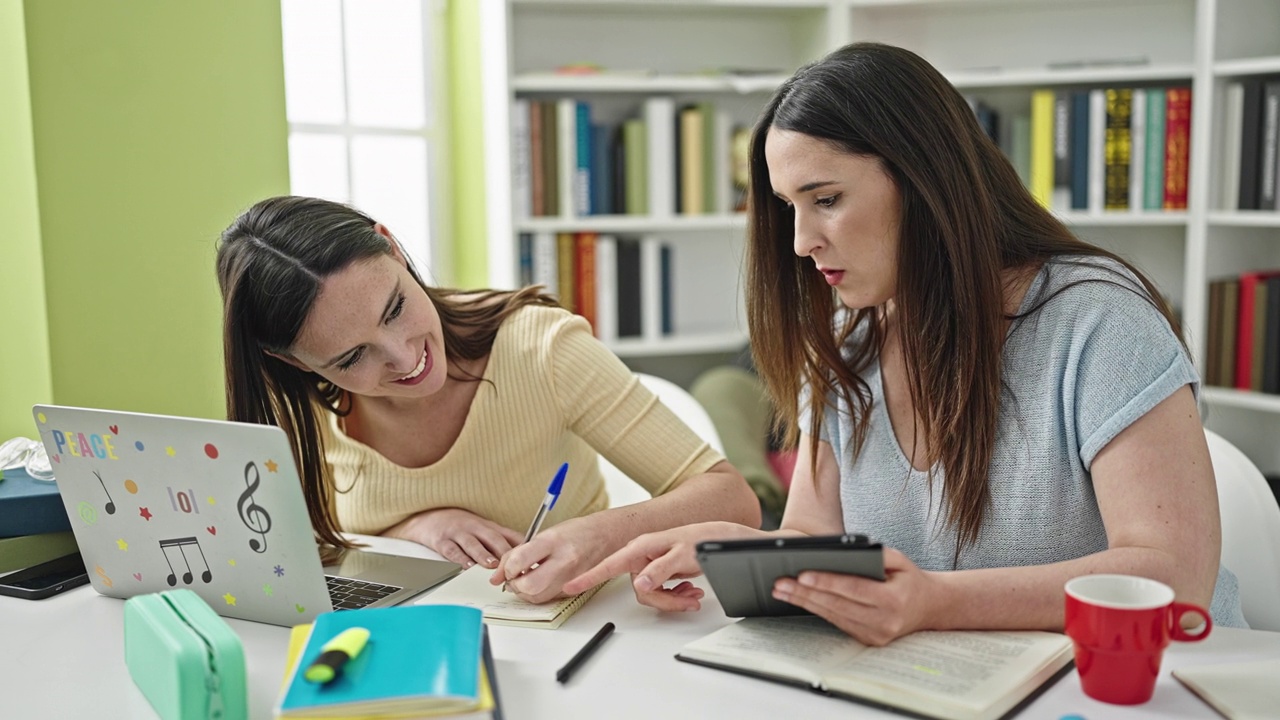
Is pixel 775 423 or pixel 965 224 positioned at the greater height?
pixel 965 224

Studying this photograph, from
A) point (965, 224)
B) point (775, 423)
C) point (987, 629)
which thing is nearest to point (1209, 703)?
point (987, 629)

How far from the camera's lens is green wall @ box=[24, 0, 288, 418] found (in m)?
1.61

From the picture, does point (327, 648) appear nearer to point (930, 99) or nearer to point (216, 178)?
point (930, 99)

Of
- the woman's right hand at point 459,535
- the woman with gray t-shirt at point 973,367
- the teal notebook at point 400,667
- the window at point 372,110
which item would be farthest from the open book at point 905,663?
the window at point 372,110

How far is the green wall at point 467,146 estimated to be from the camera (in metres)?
2.96

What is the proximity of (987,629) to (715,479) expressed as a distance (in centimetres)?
54

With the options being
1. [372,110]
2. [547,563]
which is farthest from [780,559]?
[372,110]

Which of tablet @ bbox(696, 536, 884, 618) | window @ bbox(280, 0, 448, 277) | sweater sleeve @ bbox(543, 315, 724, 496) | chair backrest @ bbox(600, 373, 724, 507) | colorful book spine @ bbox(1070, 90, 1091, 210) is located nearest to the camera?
tablet @ bbox(696, 536, 884, 618)

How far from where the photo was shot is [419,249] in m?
2.95

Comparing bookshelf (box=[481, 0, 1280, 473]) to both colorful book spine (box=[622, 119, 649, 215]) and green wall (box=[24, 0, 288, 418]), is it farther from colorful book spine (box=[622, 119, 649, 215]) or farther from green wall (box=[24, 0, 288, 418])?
green wall (box=[24, 0, 288, 418])

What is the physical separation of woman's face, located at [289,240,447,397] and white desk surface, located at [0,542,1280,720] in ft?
1.14

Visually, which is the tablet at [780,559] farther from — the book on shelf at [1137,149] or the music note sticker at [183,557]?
the book on shelf at [1137,149]

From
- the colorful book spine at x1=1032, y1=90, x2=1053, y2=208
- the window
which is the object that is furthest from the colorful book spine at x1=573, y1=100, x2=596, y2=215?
the colorful book spine at x1=1032, y1=90, x2=1053, y2=208

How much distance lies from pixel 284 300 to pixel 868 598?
762mm
